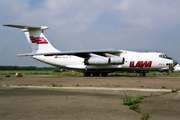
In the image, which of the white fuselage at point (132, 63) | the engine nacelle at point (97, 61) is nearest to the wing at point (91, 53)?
the white fuselage at point (132, 63)

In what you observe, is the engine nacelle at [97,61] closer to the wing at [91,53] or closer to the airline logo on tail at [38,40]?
the wing at [91,53]

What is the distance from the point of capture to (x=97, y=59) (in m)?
26.3

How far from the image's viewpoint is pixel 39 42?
29766 millimetres

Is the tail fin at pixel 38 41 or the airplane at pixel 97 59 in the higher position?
the tail fin at pixel 38 41

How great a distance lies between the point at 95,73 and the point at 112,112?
77.0ft

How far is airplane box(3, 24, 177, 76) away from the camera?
24.5m

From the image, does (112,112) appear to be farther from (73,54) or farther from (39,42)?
(39,42)

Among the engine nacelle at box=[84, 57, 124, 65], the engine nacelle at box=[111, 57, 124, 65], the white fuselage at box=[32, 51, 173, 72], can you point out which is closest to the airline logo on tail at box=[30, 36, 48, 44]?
the white fuselage at box=[32, 51, 173, 72]

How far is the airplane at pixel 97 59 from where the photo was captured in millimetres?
24516

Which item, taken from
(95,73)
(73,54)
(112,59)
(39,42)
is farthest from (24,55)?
(112,59)

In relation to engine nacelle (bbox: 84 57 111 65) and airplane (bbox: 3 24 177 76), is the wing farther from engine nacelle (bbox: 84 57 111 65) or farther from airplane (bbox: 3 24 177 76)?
engine nacelle (bbox: 84 57 111 65)

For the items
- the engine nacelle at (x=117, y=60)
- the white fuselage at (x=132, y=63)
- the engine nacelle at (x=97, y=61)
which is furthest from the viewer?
the engine nacelle at (x=97, y=61)

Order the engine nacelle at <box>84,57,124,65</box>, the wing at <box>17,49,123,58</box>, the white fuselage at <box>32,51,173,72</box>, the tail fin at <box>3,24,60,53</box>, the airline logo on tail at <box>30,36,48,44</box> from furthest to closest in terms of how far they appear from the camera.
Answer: the airline logo on tail at <box>30,36,48,44</box>
the tail fin at <box>3,24,60,53</box>
the wing at <box>17,49,123,58</box>
the engine nacelle at <box>84,57,124,65</box>
the white fuselage at <box>32,51,173,72</box>

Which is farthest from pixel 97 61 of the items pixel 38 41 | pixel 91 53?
pixel 38 41
